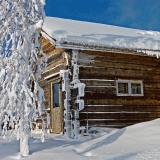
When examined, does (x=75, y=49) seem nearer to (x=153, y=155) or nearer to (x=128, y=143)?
(x=128, y=143)

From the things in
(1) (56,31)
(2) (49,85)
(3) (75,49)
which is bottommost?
(2) (49,85)

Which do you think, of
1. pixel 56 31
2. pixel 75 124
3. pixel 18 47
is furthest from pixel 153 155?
pixel 56 31

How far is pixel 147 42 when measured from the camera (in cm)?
1223

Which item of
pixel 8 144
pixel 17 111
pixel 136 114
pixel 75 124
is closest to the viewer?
pixel 17 111

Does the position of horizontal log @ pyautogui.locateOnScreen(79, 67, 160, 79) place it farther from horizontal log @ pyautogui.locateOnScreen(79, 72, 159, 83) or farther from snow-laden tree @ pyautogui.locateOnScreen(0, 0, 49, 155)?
snow-laden tree @ pyautogui.locateOnScreen(0, 0, 49, 155)

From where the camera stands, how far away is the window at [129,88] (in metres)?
11.8

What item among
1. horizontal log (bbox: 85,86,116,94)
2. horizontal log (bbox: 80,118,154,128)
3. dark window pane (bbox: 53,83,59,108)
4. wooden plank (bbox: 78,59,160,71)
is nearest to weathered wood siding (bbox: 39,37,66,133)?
dark window pane (bbox: 53,83,59,108)

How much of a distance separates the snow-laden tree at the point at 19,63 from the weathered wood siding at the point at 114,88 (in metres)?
4.15

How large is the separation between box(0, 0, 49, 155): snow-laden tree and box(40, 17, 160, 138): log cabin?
3.02 metres

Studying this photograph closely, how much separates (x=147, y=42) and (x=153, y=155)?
717 centimetres

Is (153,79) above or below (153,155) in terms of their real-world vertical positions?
above

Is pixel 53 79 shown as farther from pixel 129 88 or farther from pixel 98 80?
pixel 129 88

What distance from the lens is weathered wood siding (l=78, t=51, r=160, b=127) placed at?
433 inches

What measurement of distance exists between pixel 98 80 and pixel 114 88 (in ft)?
2.62
